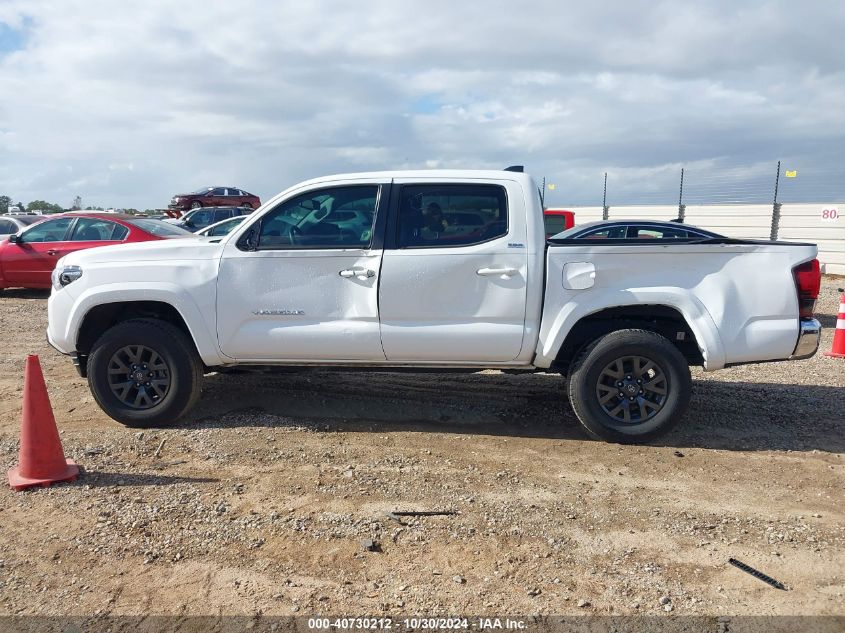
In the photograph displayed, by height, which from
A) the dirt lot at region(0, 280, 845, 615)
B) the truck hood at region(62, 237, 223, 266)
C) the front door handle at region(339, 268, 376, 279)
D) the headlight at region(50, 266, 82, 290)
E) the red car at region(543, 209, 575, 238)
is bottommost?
the dirt lot at region(0, 280, 845, 615)

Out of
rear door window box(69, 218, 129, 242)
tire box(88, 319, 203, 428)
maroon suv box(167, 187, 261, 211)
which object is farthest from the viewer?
maroon suv box(167, 187, 261, 211)

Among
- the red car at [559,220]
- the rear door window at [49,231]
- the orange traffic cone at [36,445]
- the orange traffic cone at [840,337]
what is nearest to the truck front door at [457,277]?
the orange traffic cone at [36,445]

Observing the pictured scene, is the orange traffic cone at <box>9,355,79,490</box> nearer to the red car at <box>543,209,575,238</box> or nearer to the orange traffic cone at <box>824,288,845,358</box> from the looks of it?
the orange traffic cone at <box>824,288,845,358</box>

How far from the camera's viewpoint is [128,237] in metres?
11.2

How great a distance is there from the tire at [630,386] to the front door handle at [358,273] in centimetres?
160

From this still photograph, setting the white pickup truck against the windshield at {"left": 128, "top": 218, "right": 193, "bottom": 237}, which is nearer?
the white pickup truck

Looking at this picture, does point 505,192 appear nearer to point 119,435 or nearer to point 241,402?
point 241,402

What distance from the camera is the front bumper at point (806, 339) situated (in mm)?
4648

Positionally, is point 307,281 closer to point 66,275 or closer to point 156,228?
point 66,275

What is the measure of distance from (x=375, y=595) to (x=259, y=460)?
183 cm

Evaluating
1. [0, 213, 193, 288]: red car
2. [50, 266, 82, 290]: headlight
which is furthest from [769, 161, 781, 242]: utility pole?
[50, 266, 82, 290]: headlight

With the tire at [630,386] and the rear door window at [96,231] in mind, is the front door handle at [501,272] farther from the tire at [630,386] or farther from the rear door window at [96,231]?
the rear door window at [96,231]

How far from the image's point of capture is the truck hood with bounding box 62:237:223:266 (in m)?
5.05

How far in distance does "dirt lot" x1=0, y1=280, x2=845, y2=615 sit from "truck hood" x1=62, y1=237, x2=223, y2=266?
4.21 feet
